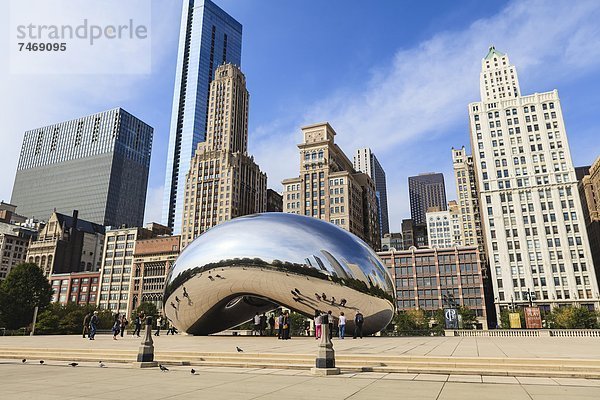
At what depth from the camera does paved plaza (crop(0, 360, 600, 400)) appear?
23.5 feet

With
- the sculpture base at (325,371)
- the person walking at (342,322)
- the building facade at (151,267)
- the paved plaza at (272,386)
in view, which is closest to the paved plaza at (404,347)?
the person walking at (342,322)

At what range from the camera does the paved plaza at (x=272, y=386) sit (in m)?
7.15

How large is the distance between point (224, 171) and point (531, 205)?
92912 millimetres

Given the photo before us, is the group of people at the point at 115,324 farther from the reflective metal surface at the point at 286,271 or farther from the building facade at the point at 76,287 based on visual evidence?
the building facade at the point at 76,287

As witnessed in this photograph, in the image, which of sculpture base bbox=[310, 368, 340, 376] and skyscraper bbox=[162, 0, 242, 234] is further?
skyscraper bbox=[162, 0, 242, 234]

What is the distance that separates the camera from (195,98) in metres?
188

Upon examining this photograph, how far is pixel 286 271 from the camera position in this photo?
1877cm

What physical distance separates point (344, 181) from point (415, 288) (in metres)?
36.3

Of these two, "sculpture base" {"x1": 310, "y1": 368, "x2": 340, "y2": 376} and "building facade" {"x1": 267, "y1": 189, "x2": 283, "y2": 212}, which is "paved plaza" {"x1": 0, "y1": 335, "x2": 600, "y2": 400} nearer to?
"sculpture base" {"x1": 310, "y1": 368, "x2": 340, "y2": 376}

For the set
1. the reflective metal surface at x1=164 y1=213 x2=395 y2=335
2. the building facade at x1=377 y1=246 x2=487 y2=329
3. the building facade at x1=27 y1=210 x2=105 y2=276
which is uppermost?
the building facade at x1=27 y1=210 x2=105 y2=276

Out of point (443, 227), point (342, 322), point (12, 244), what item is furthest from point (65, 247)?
point (443, 227)

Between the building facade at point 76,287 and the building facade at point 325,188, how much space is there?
2795 inches

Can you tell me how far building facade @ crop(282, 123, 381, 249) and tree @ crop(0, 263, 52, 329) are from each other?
6642 centimetres

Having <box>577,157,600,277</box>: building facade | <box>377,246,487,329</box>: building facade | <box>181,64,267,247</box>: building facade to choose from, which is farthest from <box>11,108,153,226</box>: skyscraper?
<box>577,157,600,277</box>: building facade
